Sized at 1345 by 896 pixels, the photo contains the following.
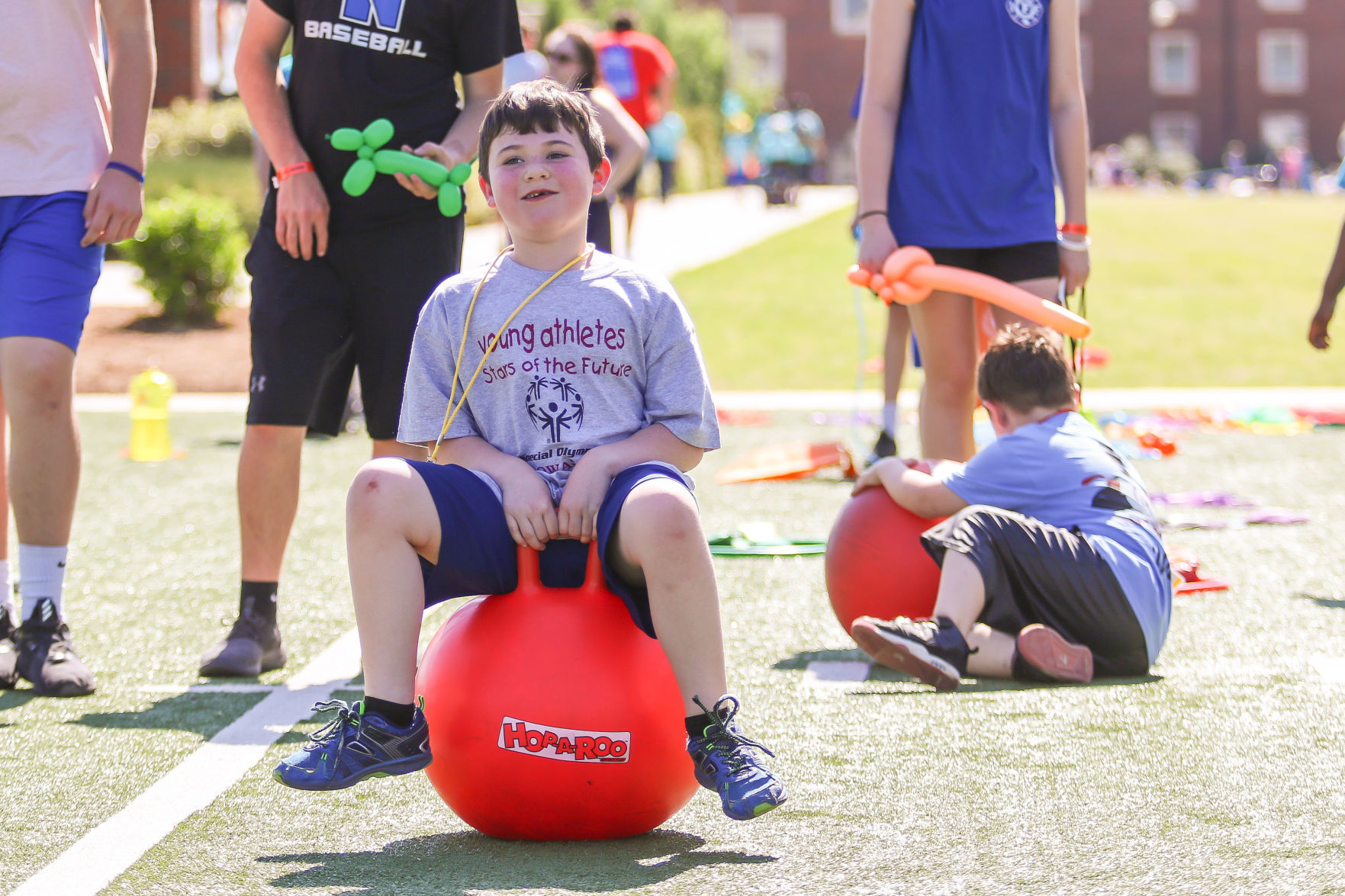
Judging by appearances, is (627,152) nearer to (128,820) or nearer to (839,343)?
(128,820)

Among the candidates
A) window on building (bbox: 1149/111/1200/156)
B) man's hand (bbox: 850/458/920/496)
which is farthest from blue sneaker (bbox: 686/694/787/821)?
window on building (bbox: 1149/111/1200/156)

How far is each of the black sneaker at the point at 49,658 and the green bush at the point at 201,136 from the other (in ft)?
53.3

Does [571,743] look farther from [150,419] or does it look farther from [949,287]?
[150,419]

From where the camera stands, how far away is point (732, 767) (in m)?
2.87

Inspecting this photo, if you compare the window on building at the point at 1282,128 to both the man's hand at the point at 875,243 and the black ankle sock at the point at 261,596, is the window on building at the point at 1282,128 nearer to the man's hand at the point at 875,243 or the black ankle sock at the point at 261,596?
the man's hand at the point at 875,243

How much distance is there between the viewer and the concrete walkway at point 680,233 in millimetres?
14891

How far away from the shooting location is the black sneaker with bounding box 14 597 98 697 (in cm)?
406

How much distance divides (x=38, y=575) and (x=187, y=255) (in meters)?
9.17

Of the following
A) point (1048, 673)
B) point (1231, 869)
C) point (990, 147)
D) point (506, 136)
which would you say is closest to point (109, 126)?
point (506, 136)

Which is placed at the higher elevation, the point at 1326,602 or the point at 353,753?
the point at 353,753

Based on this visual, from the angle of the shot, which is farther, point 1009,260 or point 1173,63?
point 1173,63

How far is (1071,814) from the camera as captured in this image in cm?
307

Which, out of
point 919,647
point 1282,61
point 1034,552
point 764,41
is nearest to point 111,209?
point 919,647

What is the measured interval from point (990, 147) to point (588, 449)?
2.21 meters
